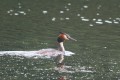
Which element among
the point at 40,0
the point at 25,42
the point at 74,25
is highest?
the point at 25,42

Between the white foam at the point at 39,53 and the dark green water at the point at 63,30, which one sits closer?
the dark green water at the point at 63,30

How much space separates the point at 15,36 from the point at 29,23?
6074mm

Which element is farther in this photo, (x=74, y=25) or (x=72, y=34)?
(x=74, y=25)

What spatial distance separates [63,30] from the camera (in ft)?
112

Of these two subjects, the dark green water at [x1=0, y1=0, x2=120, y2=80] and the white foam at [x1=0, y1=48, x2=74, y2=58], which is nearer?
the dark green water at [x1=0, y1=0, x2=120, y2=80]

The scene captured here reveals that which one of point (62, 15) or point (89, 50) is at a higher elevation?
point (89, 50)

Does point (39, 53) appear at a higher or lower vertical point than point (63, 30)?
higher

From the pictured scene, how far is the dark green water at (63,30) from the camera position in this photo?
22625 millimetres

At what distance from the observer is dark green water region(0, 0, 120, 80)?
22625 mm

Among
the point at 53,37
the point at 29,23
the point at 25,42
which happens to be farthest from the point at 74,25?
the point at 25,42

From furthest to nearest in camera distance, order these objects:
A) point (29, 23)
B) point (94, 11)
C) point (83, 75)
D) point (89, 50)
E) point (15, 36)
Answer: point (94, 11)
point (29, 23)
point (15, 36)
point (89, 50)
point (83, 75)

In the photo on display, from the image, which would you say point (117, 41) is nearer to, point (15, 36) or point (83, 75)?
point (15, 36)

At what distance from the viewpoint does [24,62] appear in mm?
24062

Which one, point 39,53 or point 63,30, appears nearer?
point 39,53
